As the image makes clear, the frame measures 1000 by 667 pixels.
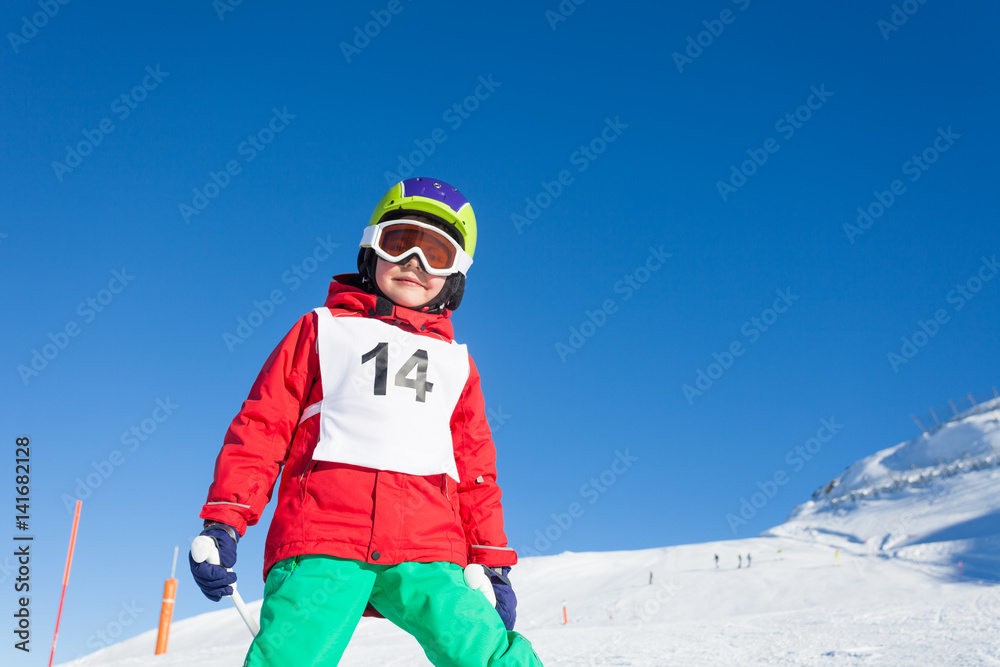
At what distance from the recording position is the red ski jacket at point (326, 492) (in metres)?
2.34

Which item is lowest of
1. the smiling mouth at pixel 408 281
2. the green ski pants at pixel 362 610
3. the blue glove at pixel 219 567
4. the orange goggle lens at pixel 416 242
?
the green ski pants at pixel 362 610

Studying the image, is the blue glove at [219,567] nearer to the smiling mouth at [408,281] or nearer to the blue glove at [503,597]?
the blue glove at [503,597]

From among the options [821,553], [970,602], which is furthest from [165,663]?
[821,553]

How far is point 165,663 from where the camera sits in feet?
24.5

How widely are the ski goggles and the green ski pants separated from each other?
3.74ft

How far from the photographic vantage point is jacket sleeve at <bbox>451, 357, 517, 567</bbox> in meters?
2.68

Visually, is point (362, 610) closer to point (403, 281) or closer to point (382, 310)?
point (382, 310)

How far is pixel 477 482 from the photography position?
279cm

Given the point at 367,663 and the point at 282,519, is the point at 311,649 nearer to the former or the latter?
the point at 282,519

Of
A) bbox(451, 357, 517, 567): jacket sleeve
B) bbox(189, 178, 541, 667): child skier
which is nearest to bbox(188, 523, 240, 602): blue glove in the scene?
bbox(189, 178, 541, 667): child skier

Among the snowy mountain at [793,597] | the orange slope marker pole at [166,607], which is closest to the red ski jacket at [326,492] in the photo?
the snowy mountain at [793,597]

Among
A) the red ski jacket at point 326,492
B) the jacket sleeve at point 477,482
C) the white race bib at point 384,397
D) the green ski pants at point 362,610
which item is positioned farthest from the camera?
the jacket sleeve at point 477,482

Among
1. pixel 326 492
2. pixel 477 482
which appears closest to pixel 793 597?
pixel 477 482

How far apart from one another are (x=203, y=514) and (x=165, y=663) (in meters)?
6.26
